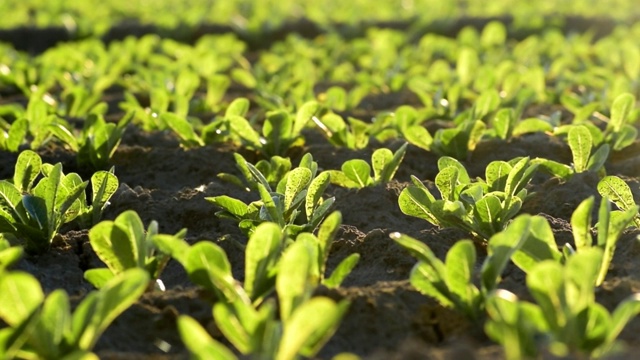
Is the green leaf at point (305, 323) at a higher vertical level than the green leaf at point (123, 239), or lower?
higher

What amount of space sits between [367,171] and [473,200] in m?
0.56

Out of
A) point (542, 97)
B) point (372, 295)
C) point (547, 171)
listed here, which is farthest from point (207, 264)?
point (542, 97)

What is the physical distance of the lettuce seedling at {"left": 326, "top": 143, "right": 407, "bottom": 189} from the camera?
9.55 ft

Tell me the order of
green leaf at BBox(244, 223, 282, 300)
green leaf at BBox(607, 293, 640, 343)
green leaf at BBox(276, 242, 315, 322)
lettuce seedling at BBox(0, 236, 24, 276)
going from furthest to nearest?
green leaf at BBox(244, 223, 282, 300)
lettuce seedling at BBox(0, 236, 24, 276)
green leaf at BBox(276, 242, 315, 322)
green leaf at BBox(607, 293, 640, 343)

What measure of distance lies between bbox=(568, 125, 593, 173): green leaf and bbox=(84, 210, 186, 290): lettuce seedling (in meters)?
1.30

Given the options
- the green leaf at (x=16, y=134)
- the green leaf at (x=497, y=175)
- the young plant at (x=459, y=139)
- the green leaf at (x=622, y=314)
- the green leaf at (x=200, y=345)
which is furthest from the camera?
the green leaf at (x=16, y=134)

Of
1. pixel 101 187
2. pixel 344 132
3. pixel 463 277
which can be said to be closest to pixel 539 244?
pixel 463 277

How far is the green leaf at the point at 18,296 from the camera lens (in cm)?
163

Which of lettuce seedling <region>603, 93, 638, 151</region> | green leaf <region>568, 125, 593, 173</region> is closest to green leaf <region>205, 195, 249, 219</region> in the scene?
green leaf <region>568, 125, 593, 173</region>

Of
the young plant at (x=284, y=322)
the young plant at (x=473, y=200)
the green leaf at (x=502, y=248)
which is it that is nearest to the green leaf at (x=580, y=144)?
the young plant at (x=473, y=200)

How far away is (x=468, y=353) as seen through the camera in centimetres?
150

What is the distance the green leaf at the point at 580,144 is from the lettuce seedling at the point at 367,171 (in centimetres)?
47

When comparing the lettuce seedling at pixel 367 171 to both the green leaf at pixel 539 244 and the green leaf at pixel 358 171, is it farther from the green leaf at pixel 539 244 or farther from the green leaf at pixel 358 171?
the green leaf at pixel 539 244

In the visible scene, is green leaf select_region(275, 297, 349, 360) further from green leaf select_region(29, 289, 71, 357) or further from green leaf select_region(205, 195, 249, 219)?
green leaf select_region(205, 195, 249, 219)
